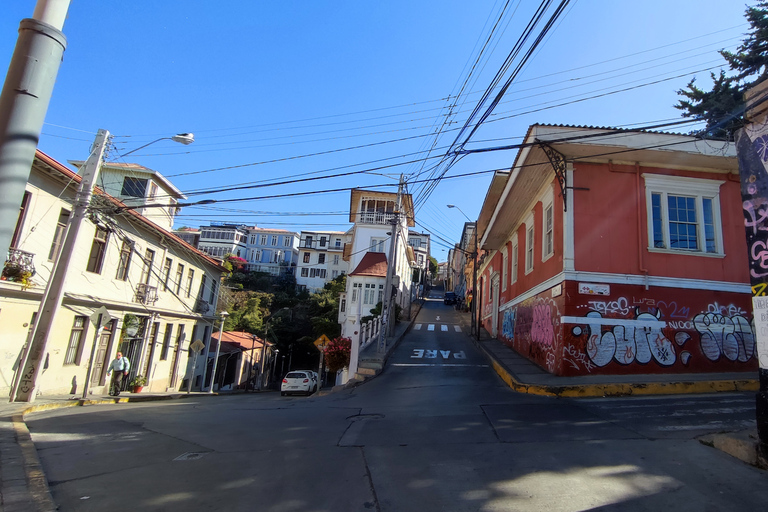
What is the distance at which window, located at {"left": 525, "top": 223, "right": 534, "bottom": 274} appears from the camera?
1656 centimetres

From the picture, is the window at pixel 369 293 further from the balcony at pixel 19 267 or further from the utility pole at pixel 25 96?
the utility pole at pixel 25 96

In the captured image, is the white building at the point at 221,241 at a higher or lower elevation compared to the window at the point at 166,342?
higher

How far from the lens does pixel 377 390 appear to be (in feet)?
42.4

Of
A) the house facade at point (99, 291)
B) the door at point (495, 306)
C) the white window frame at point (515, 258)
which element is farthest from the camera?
the door at point (495, 306)

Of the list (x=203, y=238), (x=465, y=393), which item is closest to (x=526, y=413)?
(x=465, y=393)

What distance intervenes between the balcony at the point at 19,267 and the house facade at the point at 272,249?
58333 mm

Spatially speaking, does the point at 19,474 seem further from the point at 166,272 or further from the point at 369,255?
the point at 369,255

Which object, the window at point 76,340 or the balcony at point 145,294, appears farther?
the balcony at point 145,294

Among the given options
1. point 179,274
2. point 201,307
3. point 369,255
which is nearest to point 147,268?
point 179,274

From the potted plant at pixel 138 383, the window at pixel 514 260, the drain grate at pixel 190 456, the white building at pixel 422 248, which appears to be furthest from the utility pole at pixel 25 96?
the white building at pixel 422 248

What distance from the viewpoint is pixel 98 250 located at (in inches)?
667

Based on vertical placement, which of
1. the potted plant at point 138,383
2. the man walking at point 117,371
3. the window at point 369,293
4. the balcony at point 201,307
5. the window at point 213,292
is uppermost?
the window at point 369,293

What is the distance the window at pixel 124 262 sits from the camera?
59.7 feet

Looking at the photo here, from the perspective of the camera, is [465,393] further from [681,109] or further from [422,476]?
[681,109]
